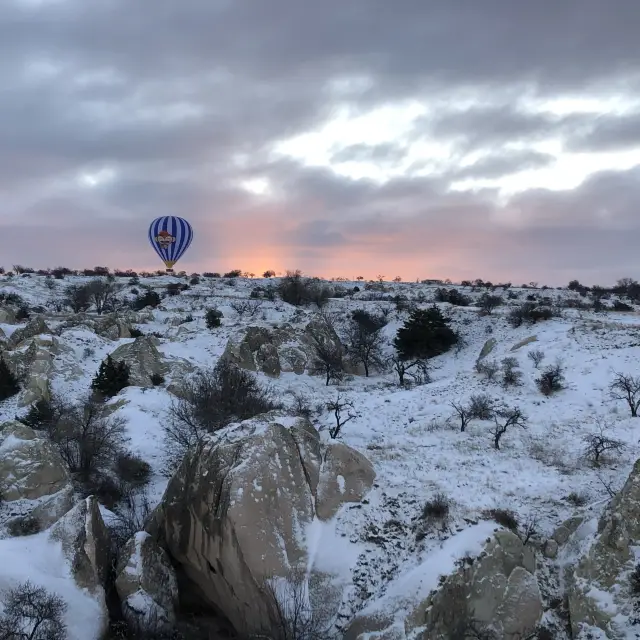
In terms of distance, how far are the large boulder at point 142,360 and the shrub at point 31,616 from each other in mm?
18958

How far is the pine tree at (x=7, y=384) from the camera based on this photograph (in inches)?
1079

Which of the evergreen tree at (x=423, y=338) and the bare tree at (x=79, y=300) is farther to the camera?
the bare tree at (x=79, y=300)

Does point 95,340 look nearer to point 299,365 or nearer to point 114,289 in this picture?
point 299,365

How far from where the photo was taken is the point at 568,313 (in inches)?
1770

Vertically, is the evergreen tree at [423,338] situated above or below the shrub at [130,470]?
above

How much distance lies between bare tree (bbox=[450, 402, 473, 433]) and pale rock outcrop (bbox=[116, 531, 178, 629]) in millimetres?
13866

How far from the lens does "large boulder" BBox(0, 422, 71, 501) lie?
17.4 meters

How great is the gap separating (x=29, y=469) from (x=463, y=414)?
721 inches

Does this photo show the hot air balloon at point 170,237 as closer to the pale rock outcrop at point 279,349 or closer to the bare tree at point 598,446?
the pale rock outcrop at point 279,349

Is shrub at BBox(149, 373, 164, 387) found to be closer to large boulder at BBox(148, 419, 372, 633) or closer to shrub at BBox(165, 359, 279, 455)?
shrub at BBox(165, 359, 279, 455)

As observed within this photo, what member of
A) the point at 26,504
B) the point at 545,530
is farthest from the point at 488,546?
the point at 26,504

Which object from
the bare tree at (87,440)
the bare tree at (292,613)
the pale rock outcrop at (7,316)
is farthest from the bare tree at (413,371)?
the pale rock outcrop at (7,316)

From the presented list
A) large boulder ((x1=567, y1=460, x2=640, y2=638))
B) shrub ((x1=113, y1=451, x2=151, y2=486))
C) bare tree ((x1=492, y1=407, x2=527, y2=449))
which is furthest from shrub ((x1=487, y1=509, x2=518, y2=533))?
shrub ((x1=113, y1=451, x2=151, y2=486))

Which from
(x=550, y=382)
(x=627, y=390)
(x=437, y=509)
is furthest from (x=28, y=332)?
(x=627, y=390)
